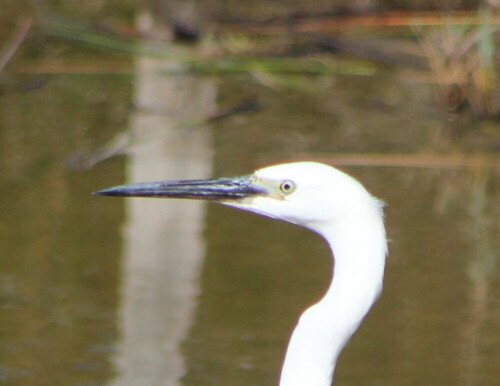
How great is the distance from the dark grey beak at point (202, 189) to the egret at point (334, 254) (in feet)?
0.39

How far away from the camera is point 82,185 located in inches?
221

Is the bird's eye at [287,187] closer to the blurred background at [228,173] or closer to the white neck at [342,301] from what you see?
the white neck at [342,301]

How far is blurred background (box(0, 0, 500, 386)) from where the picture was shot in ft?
14.1

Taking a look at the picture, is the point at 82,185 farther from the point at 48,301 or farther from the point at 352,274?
the point at 352,274

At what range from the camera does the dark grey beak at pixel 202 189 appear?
2.92m

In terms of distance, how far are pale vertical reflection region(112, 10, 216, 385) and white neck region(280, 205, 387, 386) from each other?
1.52 metres

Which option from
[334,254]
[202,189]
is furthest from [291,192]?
[202,189]

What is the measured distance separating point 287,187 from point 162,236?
2.55 meters

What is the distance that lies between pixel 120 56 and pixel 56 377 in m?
3.94

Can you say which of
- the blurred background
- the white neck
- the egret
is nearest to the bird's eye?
the egret

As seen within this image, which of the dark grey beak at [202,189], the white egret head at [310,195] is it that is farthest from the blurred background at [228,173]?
the white egret head at [310,195]

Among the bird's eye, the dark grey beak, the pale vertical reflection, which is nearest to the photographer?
the bird's eye

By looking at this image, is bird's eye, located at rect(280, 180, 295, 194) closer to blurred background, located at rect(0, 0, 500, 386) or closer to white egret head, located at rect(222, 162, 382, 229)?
white egret head, located at rect(222, 162, 382, 229)

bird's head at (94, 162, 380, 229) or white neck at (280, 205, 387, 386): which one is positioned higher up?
bird's head at (94, 162, 380, 229)
